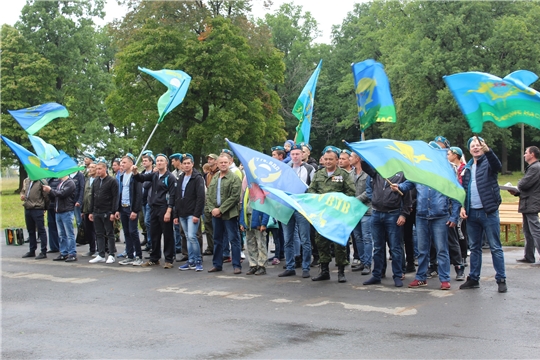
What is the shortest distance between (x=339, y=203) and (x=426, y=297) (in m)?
1.93

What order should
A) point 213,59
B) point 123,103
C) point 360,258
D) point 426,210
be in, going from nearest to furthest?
point 426,210, point 360,258, point 213,59, point 123,103

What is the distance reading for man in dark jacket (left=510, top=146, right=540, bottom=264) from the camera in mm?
11737

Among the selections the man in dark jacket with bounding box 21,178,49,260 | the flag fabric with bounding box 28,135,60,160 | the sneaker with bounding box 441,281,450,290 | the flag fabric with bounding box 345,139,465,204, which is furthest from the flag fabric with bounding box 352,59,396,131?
the man in dark jacket with bounding box 21,178,49,260

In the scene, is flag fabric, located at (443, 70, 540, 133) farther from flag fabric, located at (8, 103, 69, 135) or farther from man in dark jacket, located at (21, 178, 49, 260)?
flag fabric, located at (8, 103, 69, 135)

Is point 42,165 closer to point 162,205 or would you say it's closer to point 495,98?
point 162,205

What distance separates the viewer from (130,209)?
12.8m

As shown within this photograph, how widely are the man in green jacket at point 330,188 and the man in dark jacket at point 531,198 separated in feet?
12.4

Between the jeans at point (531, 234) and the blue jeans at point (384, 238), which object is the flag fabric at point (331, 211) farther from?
the jeans at point (531, 234)

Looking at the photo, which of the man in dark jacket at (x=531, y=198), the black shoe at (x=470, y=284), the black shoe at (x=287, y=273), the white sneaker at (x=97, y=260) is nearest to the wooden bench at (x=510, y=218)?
the man in dark jacket at (x=531, y=198)

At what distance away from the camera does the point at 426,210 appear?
31.4ft

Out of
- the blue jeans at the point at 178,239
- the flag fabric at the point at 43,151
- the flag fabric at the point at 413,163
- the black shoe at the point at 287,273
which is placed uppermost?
the flag fabric at the point at 43,151

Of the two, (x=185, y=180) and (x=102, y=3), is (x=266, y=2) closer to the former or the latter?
(x=102, y=3)

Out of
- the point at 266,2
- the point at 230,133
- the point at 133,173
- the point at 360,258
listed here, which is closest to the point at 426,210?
the point at 360,258

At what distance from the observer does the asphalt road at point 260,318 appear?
21.1ft
